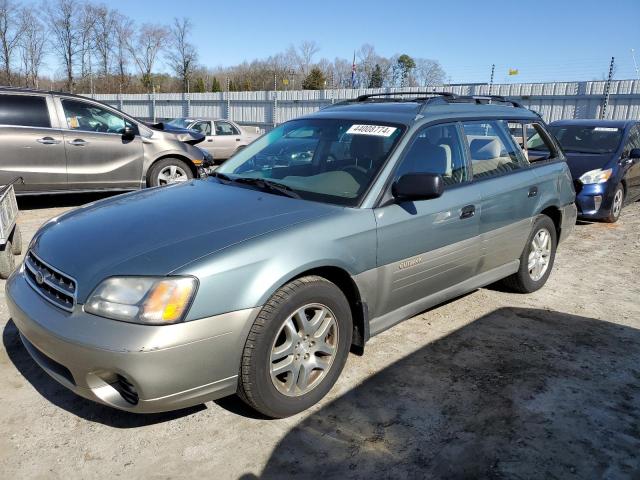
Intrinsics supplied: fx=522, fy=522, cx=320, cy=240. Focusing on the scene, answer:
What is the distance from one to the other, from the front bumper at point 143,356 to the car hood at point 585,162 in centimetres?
686

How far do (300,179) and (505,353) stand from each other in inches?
75.7

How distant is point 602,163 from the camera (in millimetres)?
7836

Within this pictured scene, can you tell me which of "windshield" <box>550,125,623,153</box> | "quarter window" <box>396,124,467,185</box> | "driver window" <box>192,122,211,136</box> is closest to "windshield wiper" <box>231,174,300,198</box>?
"quarter window" <box>396,124,467,185</box>

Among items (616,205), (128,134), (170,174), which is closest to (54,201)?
(128,134)

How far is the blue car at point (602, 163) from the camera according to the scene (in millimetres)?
7706

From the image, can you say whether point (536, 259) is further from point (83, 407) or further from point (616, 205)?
point (616, 205)

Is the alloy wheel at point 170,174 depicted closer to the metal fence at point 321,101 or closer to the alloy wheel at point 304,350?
the alloy wheel at point 304,350

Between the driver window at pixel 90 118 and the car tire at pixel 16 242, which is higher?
the driver window at pixel 90 118

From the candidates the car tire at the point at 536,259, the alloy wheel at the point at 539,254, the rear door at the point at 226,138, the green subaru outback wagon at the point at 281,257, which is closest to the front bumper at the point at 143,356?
the green subaru outback wagon at the point at 281,257

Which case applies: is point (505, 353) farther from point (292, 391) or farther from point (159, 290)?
point (159, 290)

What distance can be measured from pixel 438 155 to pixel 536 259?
Answer: 1.84 metres

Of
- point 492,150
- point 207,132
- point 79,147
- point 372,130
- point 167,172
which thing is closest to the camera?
A: point 372,130

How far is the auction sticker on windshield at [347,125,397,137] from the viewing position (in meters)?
3.59

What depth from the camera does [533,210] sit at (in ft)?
15.0
